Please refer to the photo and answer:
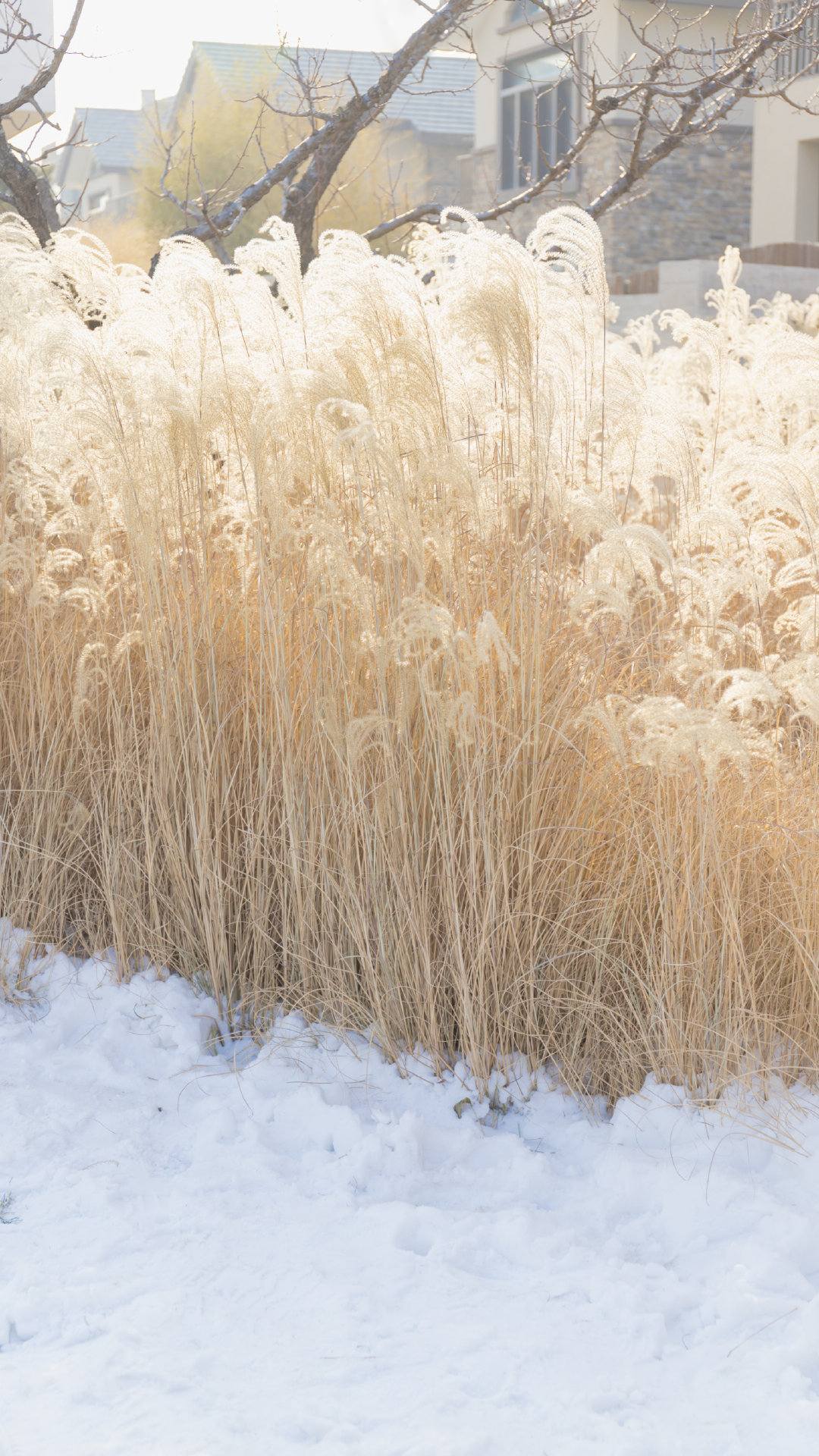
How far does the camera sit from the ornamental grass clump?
2.75m

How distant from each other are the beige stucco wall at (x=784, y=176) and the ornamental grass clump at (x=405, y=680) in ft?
54.3

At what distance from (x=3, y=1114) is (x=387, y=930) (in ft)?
2.86

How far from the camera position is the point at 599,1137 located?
266cm

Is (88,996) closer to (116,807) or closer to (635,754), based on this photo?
(116,807)

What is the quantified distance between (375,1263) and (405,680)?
1.15 m

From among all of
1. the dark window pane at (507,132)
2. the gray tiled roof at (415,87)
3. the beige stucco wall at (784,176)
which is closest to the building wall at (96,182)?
the gray tiled roof at (415,87)

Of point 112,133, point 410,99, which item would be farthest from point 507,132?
point 112,133

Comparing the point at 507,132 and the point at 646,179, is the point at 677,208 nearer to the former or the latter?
the point at 646,179

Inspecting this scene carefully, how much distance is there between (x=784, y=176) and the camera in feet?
60.8

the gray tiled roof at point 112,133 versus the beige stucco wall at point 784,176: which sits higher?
the gray tiled roof at point 112,133

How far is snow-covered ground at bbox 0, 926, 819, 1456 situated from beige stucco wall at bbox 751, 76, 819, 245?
1756cm

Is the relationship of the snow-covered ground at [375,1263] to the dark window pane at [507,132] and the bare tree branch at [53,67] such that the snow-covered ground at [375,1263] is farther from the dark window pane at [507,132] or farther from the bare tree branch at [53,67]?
the dark window pane at [507,132]

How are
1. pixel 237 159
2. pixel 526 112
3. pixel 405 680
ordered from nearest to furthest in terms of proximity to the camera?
pixel 405 680, pixel 526 112, pixel 237 159

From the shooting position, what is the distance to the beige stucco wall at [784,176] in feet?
59.8
